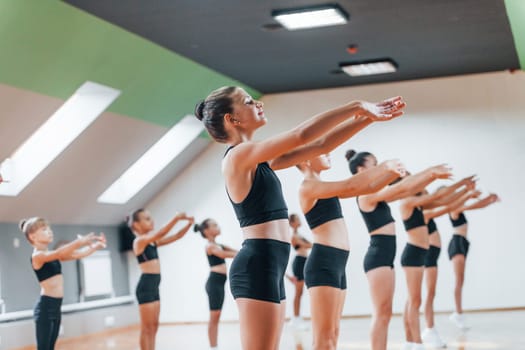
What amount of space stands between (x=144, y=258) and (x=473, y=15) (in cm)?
383

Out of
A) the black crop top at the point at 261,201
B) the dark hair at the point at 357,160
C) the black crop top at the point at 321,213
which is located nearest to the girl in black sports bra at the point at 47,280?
the dark hair at the point at 357,160

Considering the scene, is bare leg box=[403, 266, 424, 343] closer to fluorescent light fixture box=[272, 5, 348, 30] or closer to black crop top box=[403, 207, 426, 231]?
black crop top box=[403, 207, 426, 231]

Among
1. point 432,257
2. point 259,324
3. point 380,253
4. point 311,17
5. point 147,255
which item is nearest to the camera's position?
point 259,324

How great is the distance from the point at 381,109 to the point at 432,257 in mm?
5363

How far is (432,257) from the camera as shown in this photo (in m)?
7.60

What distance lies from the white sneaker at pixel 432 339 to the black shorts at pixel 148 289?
7.70 ft

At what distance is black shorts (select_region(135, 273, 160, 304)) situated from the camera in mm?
6848

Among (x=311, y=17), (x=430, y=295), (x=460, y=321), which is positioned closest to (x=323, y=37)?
(x=311, y=17)

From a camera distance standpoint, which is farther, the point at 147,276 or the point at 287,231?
the point at 147,276

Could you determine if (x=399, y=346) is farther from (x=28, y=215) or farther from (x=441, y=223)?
(x=28, y=215)

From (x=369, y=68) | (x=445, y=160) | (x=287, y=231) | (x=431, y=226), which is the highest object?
(x=369, y=68)

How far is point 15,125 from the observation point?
7.76 meters

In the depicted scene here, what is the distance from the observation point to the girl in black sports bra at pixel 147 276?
6801 millimetres

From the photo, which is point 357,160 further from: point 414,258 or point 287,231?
point 287,231
